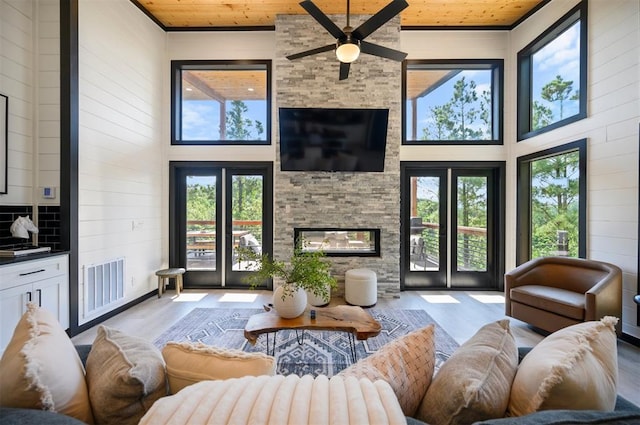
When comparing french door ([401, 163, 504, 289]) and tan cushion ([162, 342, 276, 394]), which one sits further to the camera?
french door ([401, 163, 504, 289])

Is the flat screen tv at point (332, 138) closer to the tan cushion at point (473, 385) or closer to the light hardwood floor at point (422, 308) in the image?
the light hardwood floor at point (422, 308)

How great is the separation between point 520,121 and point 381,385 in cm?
517

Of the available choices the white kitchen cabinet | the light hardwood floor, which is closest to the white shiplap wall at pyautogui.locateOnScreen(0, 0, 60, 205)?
the white kitchen cabinet

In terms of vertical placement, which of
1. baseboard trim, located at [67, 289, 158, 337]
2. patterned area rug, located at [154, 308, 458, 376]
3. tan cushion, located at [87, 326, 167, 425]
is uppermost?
tan cushion, located at [87, 326, 167, 425]

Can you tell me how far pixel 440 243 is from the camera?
4996 mm

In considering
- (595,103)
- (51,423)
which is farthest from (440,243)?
(51,423)

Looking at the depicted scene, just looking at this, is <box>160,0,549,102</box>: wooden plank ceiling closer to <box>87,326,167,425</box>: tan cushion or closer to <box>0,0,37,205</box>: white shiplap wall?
<box>0,0,37,205</box>: white shiplap wall

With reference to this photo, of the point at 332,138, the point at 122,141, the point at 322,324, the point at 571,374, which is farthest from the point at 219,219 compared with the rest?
the point at 571,374

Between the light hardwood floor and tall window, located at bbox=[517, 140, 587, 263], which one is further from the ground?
tall window, located at bbox=[517, 140, 587, 263]

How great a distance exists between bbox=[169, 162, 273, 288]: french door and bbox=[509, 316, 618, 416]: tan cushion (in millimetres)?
4302

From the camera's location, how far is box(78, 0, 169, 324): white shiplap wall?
11.1 ft

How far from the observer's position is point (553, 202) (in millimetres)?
4141

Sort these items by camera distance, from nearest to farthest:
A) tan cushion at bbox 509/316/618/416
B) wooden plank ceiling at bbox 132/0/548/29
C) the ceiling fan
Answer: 1. tan cushion at bbox 509/316/618/416
2. the ceiling fan
3. wooden plank ceiling at bbox 132/0/548/29

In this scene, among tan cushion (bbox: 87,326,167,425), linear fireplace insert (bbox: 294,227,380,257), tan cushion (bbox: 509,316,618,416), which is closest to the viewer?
tan cushion (bbox: 509,316,618,416)
